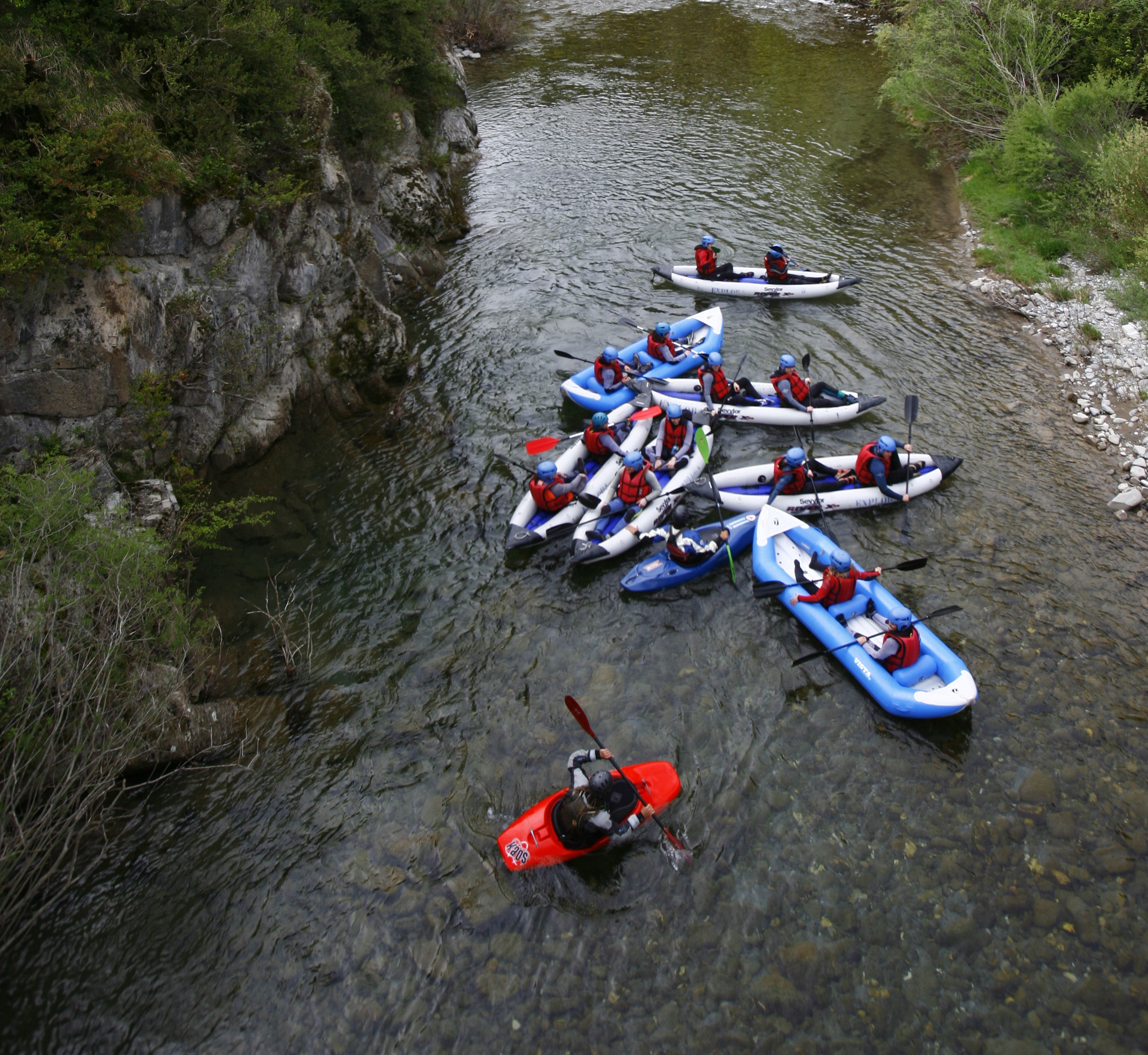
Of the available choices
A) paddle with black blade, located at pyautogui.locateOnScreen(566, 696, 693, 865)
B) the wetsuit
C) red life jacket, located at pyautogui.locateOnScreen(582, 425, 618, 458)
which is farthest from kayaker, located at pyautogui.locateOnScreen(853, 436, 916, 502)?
the wetsuit

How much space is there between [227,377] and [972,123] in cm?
2125

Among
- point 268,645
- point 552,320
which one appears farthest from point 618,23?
point 268,645

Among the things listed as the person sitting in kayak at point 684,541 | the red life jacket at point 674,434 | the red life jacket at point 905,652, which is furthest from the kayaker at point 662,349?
the red life jacket at point 905,652

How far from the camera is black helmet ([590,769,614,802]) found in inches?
293

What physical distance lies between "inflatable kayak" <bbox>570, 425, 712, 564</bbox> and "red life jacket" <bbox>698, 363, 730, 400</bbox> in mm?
1428

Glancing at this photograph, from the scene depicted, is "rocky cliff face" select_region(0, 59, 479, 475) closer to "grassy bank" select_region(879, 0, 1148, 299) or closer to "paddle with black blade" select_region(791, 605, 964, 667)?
"paddle with black blade" select_region(791, 605, 964, 667)

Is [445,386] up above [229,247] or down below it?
below

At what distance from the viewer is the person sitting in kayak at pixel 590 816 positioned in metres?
7.47

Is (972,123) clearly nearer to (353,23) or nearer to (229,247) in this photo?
(353,23)

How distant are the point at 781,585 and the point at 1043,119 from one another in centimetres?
1574

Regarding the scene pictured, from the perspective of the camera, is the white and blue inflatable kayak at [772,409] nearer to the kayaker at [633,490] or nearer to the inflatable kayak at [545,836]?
the kayaker at [633,490]

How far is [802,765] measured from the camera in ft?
27.9

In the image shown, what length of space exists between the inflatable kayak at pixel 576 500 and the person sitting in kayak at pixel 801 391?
2.63 meters

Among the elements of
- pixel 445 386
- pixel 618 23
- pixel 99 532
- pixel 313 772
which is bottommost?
pixel 313 772
